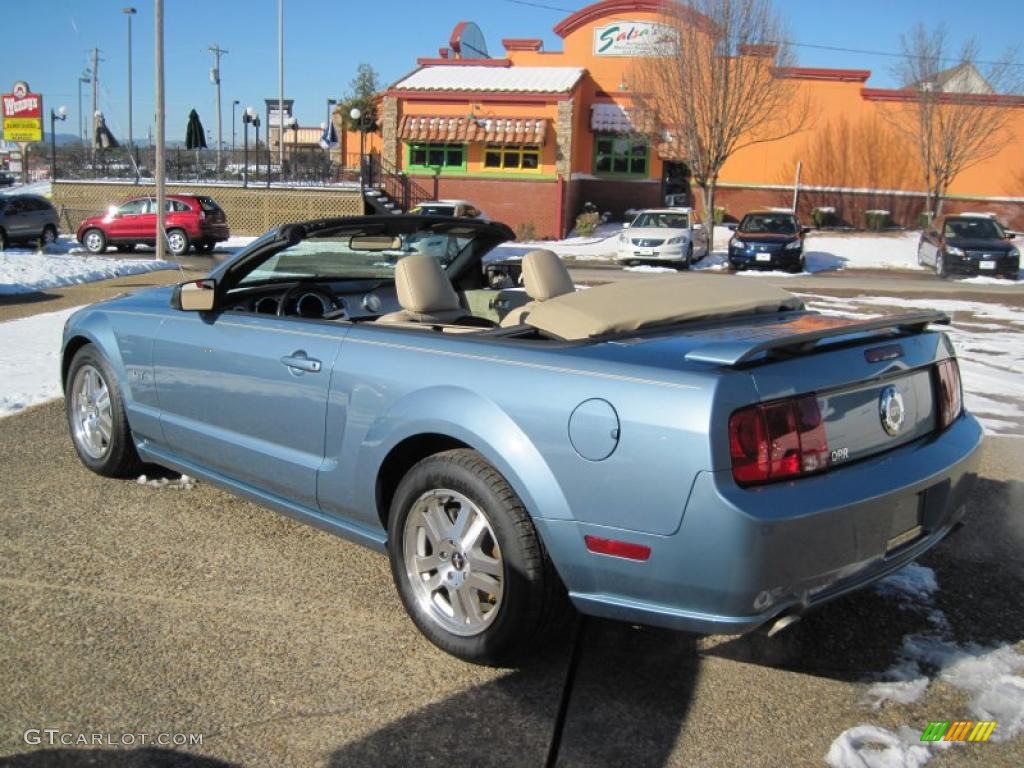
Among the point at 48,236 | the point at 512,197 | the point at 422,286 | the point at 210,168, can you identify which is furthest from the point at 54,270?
the point at 210,168

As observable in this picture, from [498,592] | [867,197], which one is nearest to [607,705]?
[498,592]

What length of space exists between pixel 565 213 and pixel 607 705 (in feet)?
111

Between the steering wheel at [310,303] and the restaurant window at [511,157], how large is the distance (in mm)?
32549

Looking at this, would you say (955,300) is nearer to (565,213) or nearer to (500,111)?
(565,213)

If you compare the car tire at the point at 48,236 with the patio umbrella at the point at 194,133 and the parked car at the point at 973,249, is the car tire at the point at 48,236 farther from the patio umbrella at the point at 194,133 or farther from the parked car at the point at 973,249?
the parked car at the point at 973,249

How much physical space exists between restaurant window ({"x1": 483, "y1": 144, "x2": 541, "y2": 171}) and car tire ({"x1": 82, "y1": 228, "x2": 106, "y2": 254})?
51.5ft

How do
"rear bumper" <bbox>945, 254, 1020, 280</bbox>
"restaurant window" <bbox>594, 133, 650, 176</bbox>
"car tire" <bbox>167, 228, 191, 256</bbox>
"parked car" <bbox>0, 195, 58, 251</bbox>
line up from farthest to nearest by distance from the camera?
"restaurant window" <bbox>594, 133, 650, 176</bbox>, "car tire" <bbox>167, 228, 191, 256</bbox>, "parked car" <bbox>0, 195, 58, 251</bbox>, "rear bumper" <bbox>945, 254, 1020, 280</bbox>

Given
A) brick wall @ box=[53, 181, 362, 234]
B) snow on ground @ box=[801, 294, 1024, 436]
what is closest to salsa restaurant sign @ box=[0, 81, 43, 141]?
brick wall @ box=[53, 181, 362, 234]

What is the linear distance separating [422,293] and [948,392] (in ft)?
7.03

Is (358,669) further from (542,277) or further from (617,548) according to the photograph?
(542,277)

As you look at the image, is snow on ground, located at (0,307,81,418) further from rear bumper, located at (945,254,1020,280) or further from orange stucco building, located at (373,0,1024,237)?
orange stucco building, located at (373,0,1024,237)

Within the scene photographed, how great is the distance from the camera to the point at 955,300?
18.0 metres

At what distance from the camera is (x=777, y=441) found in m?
2.75

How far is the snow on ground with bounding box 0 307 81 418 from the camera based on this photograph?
7.10 metres
